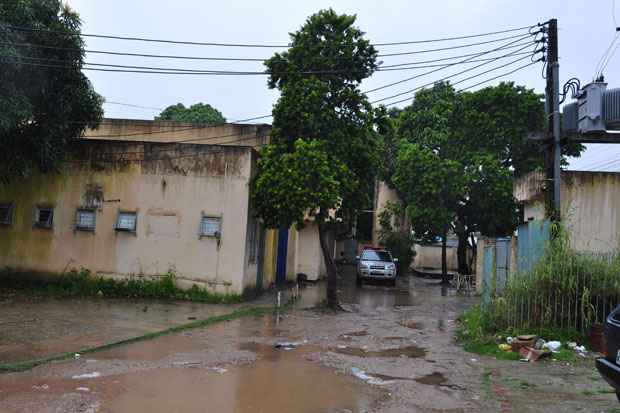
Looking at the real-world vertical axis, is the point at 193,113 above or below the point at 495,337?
above

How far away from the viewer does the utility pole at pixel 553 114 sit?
40.2 feet

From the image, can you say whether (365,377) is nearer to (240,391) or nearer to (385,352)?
(240,391)

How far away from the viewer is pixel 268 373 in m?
7.94

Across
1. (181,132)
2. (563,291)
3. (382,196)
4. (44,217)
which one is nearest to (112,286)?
(44,217)

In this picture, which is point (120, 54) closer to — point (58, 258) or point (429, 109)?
point (58, 258)

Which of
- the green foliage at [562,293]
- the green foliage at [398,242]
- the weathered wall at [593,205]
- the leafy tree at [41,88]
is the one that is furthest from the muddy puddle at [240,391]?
the green foliage at [398,242]

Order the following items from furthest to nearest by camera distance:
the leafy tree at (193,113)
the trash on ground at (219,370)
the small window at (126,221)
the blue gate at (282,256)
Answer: the leafy tree at (193,113) → the blue gate at (282,256) → the small window at (126,221) → the trash on ground at (219,370)

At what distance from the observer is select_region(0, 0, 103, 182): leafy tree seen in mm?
12906

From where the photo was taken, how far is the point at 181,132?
24688 millimetres

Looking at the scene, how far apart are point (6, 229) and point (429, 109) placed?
23.1 m

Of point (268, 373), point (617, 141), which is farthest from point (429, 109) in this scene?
point (268, 373)

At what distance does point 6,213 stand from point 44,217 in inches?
45.4

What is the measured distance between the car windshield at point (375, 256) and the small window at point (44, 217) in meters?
14.2

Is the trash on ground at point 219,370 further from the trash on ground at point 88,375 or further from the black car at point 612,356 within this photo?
the black car at point 612,356
